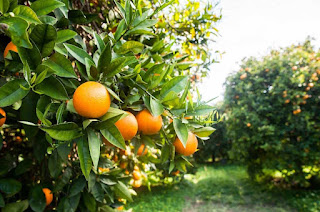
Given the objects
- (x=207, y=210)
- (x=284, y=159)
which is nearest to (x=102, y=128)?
(x=207, y=210)

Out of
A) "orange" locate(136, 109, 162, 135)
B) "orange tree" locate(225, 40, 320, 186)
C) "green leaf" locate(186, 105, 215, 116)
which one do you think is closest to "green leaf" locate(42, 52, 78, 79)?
"orange" locate(136, 109, 162, 135)

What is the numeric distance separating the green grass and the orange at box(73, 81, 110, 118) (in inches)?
161

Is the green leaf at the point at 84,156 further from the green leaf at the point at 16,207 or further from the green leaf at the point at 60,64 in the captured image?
the green leaf at the point at 16,207

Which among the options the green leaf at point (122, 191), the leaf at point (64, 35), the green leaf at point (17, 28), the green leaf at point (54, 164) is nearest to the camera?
the green leaf at point (17, 28)

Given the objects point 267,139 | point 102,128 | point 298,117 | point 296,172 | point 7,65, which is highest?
point 7,65

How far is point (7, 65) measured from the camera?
59 centimetres

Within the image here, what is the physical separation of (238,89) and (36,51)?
5.13m

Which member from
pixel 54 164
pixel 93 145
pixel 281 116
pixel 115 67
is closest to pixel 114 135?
pixel 93 145

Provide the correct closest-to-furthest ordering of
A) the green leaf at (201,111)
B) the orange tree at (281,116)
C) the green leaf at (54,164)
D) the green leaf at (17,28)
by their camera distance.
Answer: the green leaf at (17,28) → the green leaf at (201,111) → the green leaf at (54,164) → the orange tree at (281,116)

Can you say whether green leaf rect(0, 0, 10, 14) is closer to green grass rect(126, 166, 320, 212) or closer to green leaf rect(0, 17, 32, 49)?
green leaf rect(0, 17, 32, 49)

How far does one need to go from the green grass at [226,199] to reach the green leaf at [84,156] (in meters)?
4.05

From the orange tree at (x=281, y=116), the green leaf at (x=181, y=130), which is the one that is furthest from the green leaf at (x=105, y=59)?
the orange tree at (x=281, y=116)

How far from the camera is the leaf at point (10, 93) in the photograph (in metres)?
0.48

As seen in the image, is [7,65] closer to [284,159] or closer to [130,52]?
[130,52]
